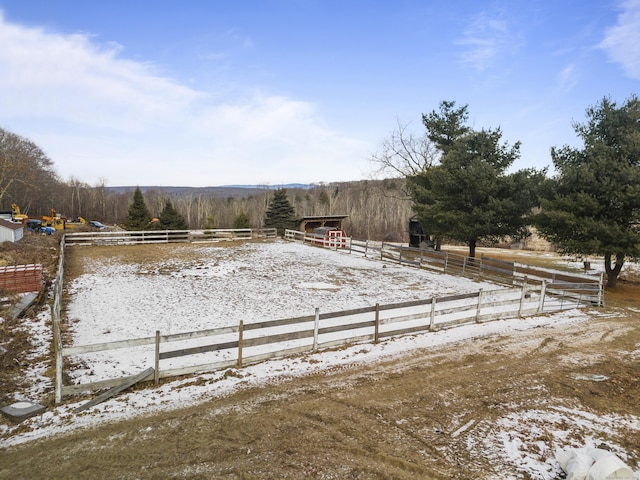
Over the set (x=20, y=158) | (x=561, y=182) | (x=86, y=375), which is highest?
(x=20, y=158)

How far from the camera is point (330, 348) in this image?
9320 mm

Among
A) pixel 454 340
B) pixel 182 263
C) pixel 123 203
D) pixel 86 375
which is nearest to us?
pixel 86 375

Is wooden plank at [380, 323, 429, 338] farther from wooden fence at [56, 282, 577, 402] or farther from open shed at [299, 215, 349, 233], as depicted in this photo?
open shed at [299, 215, 349, 233]

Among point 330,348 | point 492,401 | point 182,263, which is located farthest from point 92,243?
point 492,401

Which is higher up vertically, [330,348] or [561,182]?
[561,182]

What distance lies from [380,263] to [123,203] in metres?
93.4

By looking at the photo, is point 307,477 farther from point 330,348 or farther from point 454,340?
point 454,340

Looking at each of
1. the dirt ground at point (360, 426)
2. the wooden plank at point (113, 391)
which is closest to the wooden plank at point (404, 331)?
the dirt ground at point (360, 426)

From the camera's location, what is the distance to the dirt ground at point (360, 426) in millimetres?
4691

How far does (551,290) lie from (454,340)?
8540 millimetres

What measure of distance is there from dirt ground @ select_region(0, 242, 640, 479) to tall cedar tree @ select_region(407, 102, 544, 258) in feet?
45.3

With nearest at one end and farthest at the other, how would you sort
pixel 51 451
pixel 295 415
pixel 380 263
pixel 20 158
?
pixel 51 451
pixel 295 415
pixel 380 263
pixel 20 158

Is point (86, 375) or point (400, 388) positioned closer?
point (400, 388)

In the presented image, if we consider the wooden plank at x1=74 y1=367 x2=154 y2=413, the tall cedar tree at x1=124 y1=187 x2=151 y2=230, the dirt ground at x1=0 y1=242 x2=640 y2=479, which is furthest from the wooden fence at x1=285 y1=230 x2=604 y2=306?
the tall cedar tree at x1=124 y1=187 x2=151 y2=230
